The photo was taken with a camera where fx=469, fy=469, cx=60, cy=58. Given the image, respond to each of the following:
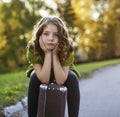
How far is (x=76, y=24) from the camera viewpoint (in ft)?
116

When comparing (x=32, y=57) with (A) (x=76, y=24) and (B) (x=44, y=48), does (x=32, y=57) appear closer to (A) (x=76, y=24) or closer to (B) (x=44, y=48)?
(B) (x=44, y=48)

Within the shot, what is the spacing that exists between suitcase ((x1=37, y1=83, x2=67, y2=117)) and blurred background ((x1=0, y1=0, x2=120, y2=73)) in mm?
28970

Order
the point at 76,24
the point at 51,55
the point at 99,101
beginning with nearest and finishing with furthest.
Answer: the point at 51,55, the point at 99,101, the point at 76,24

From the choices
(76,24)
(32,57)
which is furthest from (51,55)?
(76,24)

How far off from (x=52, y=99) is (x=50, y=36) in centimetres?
64

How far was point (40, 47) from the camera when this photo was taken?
15.8 ft

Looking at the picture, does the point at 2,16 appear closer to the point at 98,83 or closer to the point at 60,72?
the point at 98,83

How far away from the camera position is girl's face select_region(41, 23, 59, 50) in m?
4.75

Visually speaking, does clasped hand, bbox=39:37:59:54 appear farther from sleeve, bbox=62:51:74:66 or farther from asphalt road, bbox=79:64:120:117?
asphalt road, bbox=79:64:120:117

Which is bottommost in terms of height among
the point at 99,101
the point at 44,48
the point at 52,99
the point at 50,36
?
the point at 99,101

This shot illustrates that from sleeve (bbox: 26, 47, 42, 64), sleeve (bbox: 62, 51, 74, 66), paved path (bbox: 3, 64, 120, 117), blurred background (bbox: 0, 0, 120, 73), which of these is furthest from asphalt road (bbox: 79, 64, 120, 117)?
blurred background (bbox: 0, 0, 120, 73)

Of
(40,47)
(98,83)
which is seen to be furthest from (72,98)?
(98,83)

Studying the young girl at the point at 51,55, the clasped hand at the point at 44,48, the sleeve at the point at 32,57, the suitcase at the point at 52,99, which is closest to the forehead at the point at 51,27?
the young girl at the point at 51,55

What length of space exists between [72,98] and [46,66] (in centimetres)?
51
